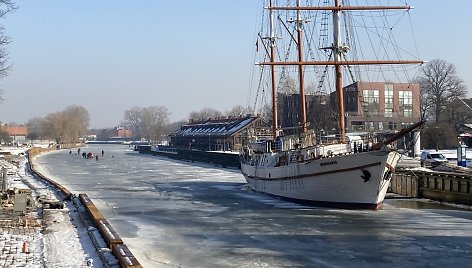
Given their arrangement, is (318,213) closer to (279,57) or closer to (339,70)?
(339,70)

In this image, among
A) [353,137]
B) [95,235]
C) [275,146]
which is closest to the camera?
[95,235]

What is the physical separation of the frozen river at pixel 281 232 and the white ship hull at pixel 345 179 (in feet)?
2.98

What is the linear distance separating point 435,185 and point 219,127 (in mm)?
80340

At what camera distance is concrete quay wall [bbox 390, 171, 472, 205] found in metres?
31.4

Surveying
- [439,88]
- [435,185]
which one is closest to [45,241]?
[435,185]

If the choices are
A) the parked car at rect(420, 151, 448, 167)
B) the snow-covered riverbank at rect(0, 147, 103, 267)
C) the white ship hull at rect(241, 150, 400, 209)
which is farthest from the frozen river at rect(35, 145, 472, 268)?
the parked car at rect(420, 151, 448, 167)

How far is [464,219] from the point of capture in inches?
986

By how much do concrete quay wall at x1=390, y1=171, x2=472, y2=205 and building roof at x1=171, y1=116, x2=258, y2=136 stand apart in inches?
2094

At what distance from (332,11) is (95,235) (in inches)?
914

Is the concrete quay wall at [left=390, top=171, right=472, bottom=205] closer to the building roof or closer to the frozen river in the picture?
the frozen river

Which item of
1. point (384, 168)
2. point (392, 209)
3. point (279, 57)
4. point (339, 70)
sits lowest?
point (392, 209)

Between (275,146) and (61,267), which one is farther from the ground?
(275,146)

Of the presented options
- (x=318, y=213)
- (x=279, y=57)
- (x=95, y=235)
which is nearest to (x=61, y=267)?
(x=95, y=235)

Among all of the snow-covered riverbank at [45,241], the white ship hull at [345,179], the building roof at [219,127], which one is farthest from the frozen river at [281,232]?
the building roof at [219,127]
